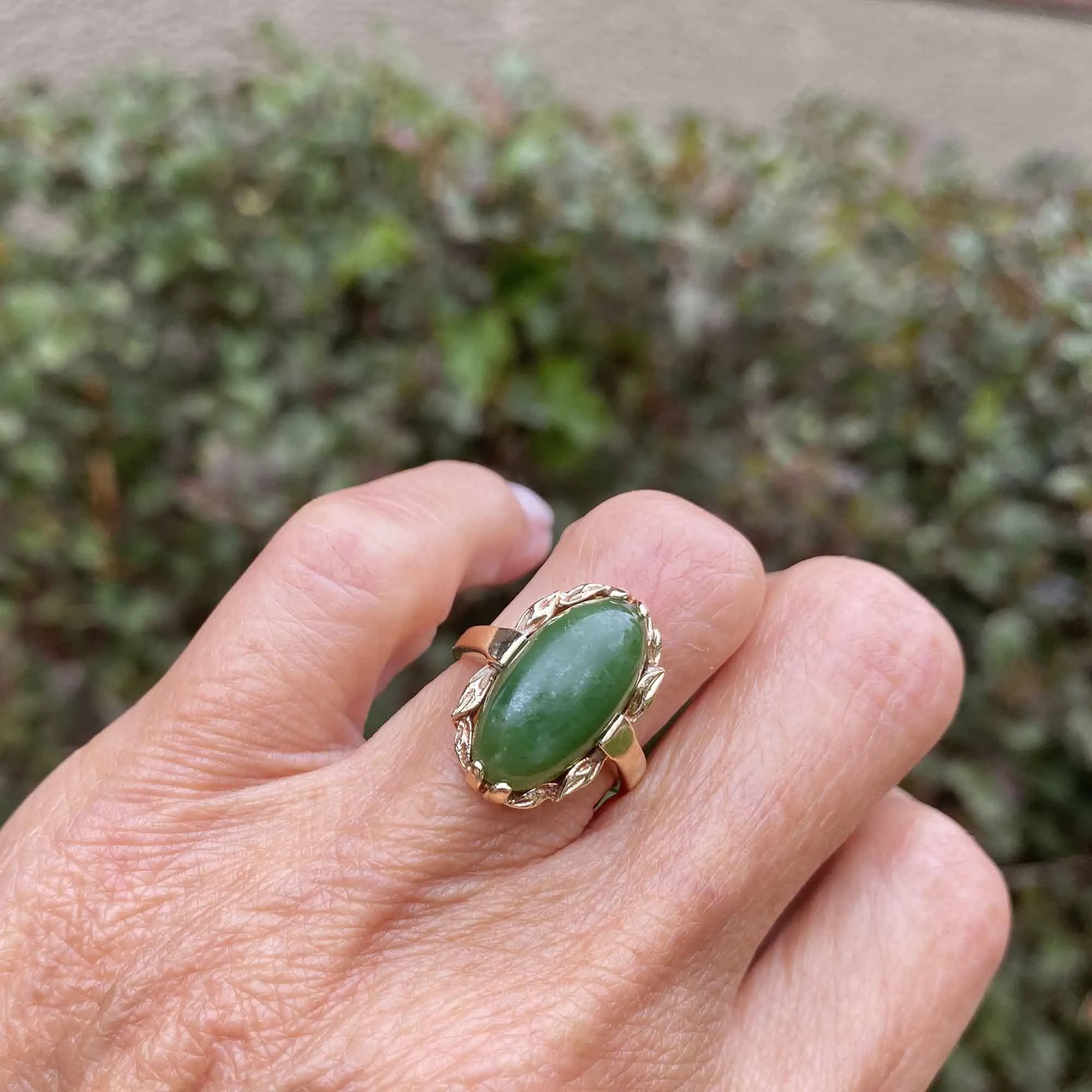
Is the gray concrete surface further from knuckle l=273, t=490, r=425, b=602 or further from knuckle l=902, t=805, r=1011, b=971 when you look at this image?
knuckle l=902, t=805, r=1011, b=971

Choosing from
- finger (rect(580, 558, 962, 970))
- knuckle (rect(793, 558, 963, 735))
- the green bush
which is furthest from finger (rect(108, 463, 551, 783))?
the green bush

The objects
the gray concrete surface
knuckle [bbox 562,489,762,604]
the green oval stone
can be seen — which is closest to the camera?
the green oval stone

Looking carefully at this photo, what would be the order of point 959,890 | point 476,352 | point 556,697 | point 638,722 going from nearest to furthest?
point 556,697 → point 638,722 → point 959,890 → point 476,352

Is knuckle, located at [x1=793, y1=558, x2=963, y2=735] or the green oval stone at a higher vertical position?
the green oval stone

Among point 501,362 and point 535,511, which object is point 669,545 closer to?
point 535,511

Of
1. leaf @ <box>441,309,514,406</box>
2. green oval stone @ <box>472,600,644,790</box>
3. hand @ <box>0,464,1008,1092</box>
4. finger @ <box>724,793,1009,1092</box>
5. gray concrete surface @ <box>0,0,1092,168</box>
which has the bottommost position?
finger @ <box>724,793,1009,1092</box>

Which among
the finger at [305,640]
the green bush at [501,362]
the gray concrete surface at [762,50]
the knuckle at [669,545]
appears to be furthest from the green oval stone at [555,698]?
the gray concrete surface at [762,50]

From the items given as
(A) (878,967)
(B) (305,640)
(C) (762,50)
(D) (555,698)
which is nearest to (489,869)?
(D) (555,698)
